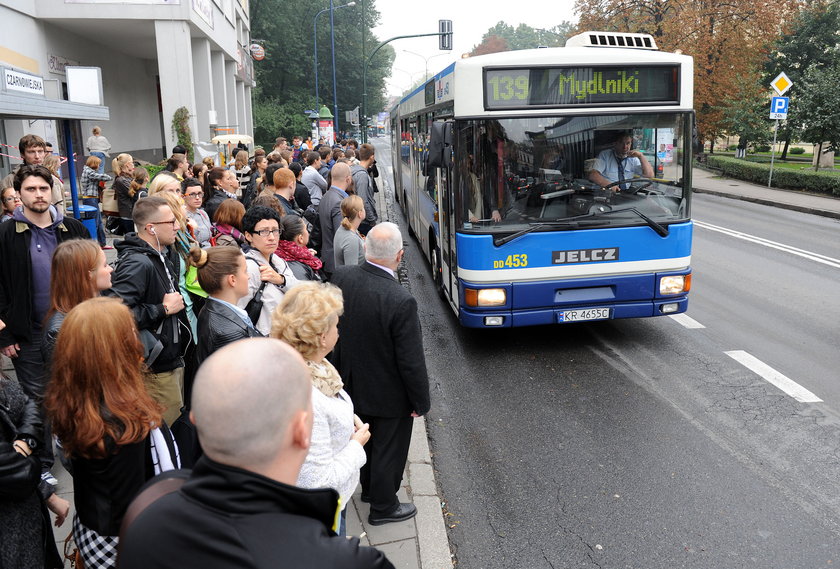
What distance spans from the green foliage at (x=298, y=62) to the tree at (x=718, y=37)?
26877mm

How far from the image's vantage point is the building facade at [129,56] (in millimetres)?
16784

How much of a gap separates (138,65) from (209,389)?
32604mm

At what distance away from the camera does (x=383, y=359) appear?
4.04 meters

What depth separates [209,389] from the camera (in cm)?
159

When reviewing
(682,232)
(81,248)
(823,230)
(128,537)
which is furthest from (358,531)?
(823,230)

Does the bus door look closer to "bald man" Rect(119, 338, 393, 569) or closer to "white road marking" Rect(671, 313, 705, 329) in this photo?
"white road marking" Rect(671, 313, 705, 329)

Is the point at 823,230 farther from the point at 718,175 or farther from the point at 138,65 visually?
the point at 138,65

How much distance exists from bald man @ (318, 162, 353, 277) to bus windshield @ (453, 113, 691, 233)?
1.32 metres

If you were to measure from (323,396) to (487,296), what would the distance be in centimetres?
434

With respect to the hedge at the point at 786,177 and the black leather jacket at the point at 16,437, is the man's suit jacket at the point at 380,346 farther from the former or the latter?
the hedge at the point at 786,177

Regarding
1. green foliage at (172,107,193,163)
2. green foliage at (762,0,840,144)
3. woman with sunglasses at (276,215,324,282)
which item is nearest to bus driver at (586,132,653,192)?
woman with sunglasses at (276,215,324,282)

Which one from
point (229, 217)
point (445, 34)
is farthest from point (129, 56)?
point (229, 217)

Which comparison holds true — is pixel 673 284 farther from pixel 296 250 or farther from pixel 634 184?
pixel 296 250

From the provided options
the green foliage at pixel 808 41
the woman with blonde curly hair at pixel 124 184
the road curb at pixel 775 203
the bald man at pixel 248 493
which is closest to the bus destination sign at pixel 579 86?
the woman with blonde curly hair at pixel 124 184
